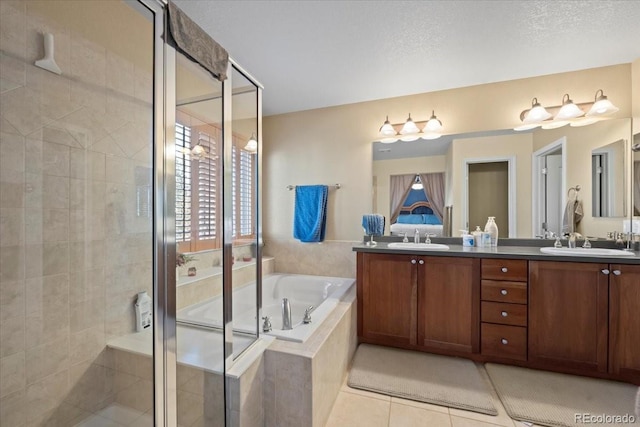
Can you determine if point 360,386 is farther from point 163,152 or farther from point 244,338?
point 163,152

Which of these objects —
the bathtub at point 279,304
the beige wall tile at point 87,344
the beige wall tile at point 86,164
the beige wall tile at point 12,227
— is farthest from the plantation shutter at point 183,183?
the beige wall tile at point 87,344

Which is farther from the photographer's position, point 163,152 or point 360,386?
point 360,386

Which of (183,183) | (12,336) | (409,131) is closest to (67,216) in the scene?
(12,336)

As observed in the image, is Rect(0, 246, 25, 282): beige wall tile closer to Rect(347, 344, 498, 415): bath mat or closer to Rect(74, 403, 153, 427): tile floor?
Rect(74, 403, 153, 427): tile floor

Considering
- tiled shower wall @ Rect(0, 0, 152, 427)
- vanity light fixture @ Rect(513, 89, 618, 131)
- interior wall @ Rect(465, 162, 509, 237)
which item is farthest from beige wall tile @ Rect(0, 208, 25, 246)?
vanity light fixture @ Rect(513, 89, 618, 131)

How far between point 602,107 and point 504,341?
2.10m

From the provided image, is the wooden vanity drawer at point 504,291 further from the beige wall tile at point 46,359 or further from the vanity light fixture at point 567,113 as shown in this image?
the beige wall tile at point 46,359

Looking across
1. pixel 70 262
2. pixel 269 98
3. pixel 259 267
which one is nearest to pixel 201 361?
pixel 259 267

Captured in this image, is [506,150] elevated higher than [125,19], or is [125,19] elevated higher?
[125,19]

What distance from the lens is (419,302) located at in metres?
2.23

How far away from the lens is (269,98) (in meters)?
2.89

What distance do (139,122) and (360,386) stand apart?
87.3 inches

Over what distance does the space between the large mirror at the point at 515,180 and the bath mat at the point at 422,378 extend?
1.18 m

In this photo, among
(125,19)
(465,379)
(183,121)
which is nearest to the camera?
(183,121)
